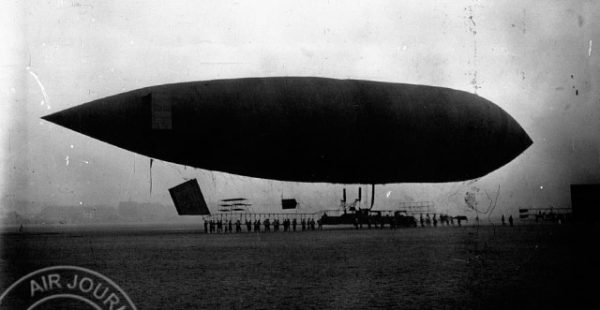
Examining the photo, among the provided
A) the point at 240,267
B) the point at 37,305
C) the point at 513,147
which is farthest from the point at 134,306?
the point at 513,147

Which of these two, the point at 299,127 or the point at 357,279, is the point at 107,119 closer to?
the point at 299,127

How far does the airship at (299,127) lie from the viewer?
61.8ft

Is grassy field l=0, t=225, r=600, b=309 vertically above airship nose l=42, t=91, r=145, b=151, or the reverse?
airship nose l=42, t=91, r=145, b=151

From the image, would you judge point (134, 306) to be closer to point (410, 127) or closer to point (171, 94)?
point (171, 94)

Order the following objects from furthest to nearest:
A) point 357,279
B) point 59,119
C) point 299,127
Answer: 1. point 299,127
2. point 59,119
3. point 357,279

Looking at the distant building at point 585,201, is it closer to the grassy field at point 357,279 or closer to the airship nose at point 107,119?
the grassy field at point 357,279

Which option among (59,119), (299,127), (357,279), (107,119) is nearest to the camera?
(357,279)

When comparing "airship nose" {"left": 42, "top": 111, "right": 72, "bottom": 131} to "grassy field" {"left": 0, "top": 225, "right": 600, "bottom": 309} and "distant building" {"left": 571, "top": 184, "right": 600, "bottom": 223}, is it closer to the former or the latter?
"grassy field" {"left": 0, "top": 225, "right": 600, "bottom": 309}

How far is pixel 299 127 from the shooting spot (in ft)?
64.6

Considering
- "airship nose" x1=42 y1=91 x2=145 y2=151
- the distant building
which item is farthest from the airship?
the distant building

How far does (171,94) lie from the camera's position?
749 inches

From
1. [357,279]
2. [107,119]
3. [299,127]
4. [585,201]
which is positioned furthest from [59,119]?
[585,201]

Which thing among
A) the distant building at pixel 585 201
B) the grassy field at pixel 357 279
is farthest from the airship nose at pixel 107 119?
the distant building at pixel 585 201

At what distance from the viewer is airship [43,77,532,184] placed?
61.8 feet
